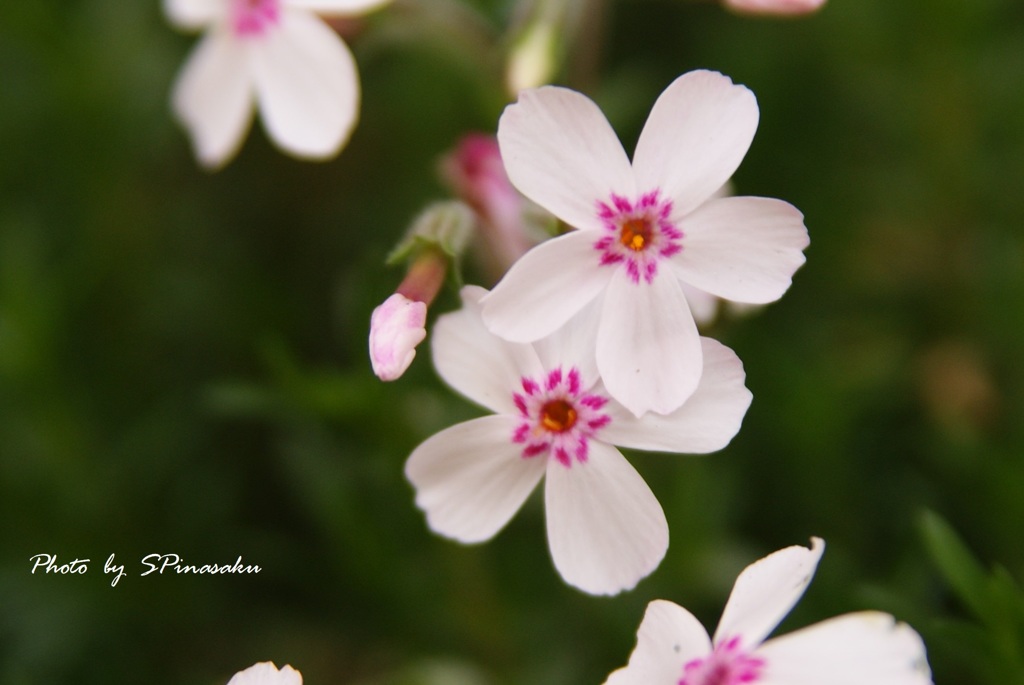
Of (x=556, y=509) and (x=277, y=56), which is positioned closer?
(x=556, y=509)

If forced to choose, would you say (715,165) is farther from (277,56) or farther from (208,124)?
(208,124)

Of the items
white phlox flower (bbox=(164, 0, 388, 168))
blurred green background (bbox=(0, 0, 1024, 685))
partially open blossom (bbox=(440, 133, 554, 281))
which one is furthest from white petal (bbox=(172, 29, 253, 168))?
partially open blossom (bbox=(440, 133, 554, 281))

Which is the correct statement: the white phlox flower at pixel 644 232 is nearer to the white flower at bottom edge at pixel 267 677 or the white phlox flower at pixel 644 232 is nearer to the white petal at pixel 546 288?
the white petal at pixel 546 288

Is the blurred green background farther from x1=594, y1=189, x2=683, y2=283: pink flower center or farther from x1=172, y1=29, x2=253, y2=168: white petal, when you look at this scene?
x1=594, y1=189, x2=683, y2=283: pink flower center

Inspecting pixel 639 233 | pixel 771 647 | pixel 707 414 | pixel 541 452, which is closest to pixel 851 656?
pixel 771 647

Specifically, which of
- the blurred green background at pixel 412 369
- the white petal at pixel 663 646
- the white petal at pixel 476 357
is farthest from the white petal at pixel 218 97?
the white petal at pixel 663 646

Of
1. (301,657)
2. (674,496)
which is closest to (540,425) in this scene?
(674,496)
